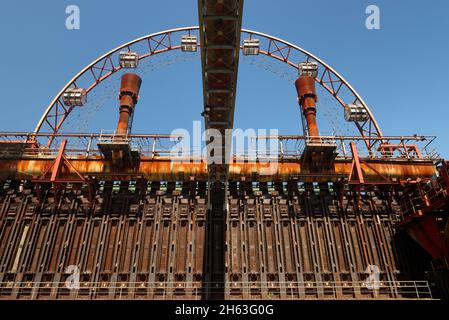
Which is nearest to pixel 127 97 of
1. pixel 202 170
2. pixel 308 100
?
pixel 202 170

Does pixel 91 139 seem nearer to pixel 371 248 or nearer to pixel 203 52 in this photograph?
pixel 203 52

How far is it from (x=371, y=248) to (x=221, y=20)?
60.3 feet

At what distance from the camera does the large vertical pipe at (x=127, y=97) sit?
27.7 m

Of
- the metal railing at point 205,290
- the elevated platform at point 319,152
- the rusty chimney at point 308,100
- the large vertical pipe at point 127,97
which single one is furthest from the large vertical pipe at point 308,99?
the large vertical pipe at point 127,97

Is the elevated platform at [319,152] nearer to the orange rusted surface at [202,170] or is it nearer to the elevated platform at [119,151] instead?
the orange rusted surface at [202,170]

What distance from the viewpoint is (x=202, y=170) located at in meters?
24.5

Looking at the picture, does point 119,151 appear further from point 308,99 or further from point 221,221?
point 308,99

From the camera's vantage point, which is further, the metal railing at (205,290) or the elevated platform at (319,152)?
the elevated platform at (319,152)

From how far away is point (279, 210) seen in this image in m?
23.7

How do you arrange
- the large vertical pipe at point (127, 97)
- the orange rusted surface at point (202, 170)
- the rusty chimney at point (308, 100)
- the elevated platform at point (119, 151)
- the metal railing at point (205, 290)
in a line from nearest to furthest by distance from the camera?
the metal railing at point (205, 290)
the elevated platform at point (119, 151)
the orange rusted surface at point (202, 170)
the rusty chimney at point (308, 100)
the large vertical pipe at point (127, 97)

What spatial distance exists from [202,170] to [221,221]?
4.15 m

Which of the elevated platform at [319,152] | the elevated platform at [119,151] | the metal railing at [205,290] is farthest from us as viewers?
the elevated platform at [319,152]

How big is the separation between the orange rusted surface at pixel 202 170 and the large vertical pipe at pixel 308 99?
164 inches

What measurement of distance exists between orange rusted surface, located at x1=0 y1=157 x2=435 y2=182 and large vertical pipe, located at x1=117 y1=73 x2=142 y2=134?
170 inches
